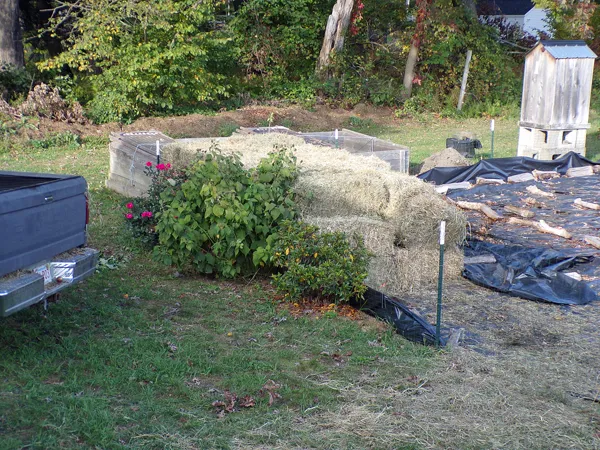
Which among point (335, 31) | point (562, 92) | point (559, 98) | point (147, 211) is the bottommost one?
point (147, 211)

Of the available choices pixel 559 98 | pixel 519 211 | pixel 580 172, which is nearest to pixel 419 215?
pixel 519 211

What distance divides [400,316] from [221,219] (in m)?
2.21

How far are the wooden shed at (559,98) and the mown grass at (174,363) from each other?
9.55 m

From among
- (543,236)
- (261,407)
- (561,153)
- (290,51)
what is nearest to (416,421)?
(261,407)

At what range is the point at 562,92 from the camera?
1476 centimetres

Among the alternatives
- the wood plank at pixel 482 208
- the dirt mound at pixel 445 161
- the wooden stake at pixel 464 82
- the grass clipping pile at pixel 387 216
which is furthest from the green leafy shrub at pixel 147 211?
the wooden stake at pixel 464 82

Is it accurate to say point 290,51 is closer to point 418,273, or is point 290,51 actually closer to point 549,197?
point 549,197

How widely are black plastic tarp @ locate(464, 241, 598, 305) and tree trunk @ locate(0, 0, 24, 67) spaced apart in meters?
15.3

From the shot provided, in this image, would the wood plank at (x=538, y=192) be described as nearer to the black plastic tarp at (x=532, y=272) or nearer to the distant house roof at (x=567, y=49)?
the black plastic tarp at (x=532, y=272)

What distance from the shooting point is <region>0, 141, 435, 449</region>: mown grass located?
444 centimetres

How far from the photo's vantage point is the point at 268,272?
Result: 26.1 ft

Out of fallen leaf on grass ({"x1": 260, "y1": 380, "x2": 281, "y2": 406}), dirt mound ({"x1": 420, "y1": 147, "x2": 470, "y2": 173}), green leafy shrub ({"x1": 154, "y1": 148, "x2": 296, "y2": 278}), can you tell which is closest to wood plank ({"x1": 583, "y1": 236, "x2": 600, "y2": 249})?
green leafy shrub ({"x1": 154, "y1": 148, "x2": 296, "y2": 278})

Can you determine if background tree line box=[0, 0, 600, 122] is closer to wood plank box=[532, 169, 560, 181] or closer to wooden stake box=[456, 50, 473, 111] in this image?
wooden stake box=[456, 50, 473, 111]

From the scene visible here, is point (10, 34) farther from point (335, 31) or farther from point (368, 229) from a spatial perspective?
point (368, 229)
